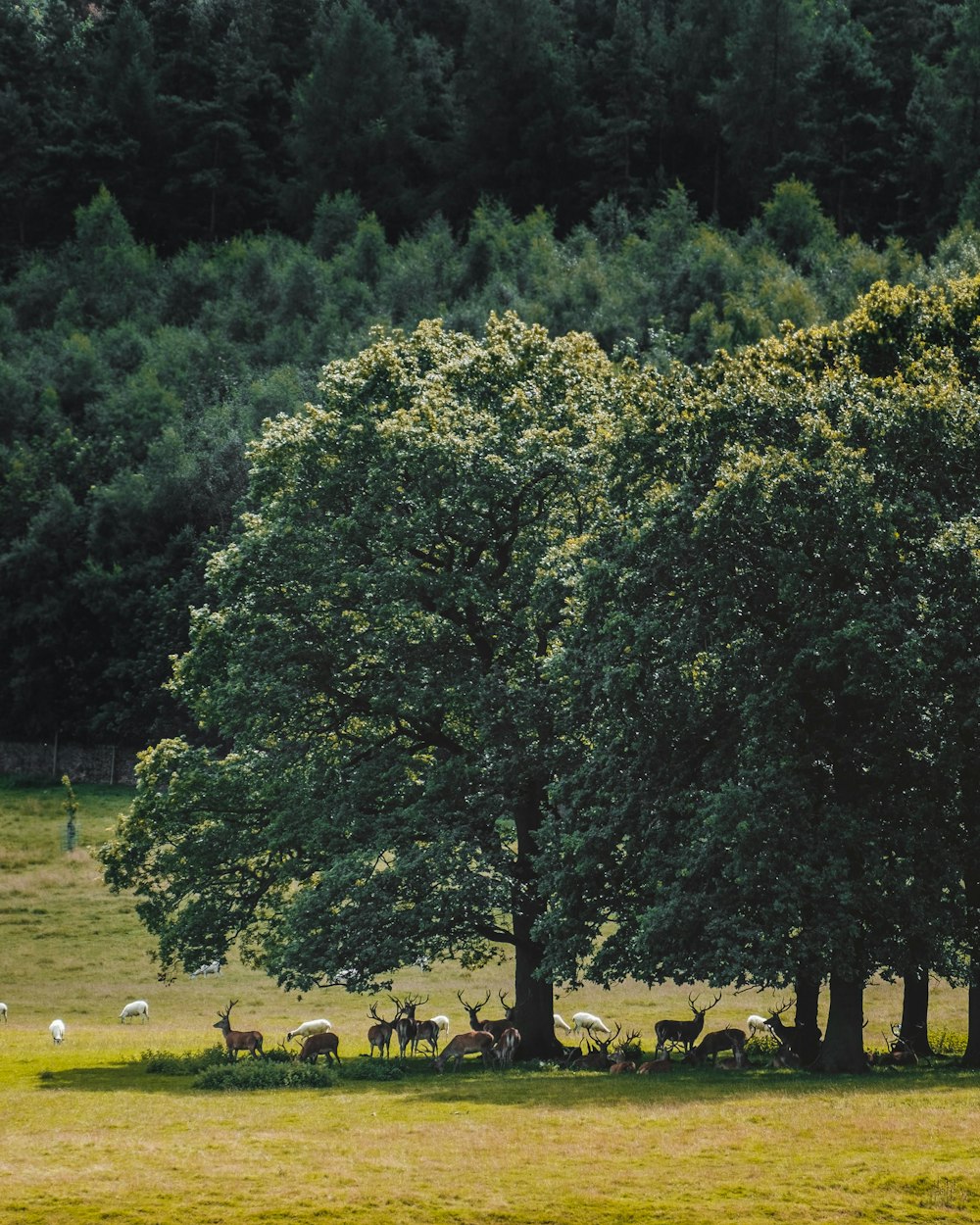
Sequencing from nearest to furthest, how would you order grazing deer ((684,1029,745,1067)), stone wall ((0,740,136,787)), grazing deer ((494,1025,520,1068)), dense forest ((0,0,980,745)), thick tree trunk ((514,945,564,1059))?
grazing deer ((684,1029,745,1067)), grazing deer ((494,1025,520,1068)), thick tree trunk ((514,945,564,1059)), stone wall ((0,740,136,787)), dense forest ((0,0,980,745))

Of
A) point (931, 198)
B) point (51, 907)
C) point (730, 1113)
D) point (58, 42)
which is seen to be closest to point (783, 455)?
point (730, 1113)

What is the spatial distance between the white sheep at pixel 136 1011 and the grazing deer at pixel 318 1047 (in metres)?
15.3

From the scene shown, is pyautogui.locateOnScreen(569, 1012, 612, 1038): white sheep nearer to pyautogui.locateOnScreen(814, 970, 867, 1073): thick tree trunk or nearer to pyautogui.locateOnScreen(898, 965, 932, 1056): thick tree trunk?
pyautogui.locateOnScreen(898, 965, 932, 1056): thick tree trunk

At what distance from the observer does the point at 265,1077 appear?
120 feet

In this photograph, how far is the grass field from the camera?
24188 mm

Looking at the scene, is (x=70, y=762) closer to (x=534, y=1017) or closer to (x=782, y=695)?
(x=534, y=1017)

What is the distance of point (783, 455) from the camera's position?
35125 millimetres

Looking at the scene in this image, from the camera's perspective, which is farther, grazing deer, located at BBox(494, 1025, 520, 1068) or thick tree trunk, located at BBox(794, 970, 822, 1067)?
thick tree trunk, located at BBox(794, 970, 822, 1067)

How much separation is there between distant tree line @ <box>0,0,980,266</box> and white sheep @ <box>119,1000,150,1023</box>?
9289cm

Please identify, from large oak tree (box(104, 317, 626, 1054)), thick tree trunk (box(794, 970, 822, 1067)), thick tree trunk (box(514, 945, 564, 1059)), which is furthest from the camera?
thick tree trunk (box(514, 945, 564, 1059))

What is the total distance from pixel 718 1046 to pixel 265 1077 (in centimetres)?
1105

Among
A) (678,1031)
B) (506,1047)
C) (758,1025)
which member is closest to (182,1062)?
(506,1047)

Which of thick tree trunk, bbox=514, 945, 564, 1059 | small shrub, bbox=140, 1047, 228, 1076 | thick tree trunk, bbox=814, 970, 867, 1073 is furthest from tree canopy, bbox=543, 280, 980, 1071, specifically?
small shrub, bbox=140, 1047, 228, 1076

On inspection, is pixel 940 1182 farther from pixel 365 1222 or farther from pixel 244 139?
pixel 244 139
